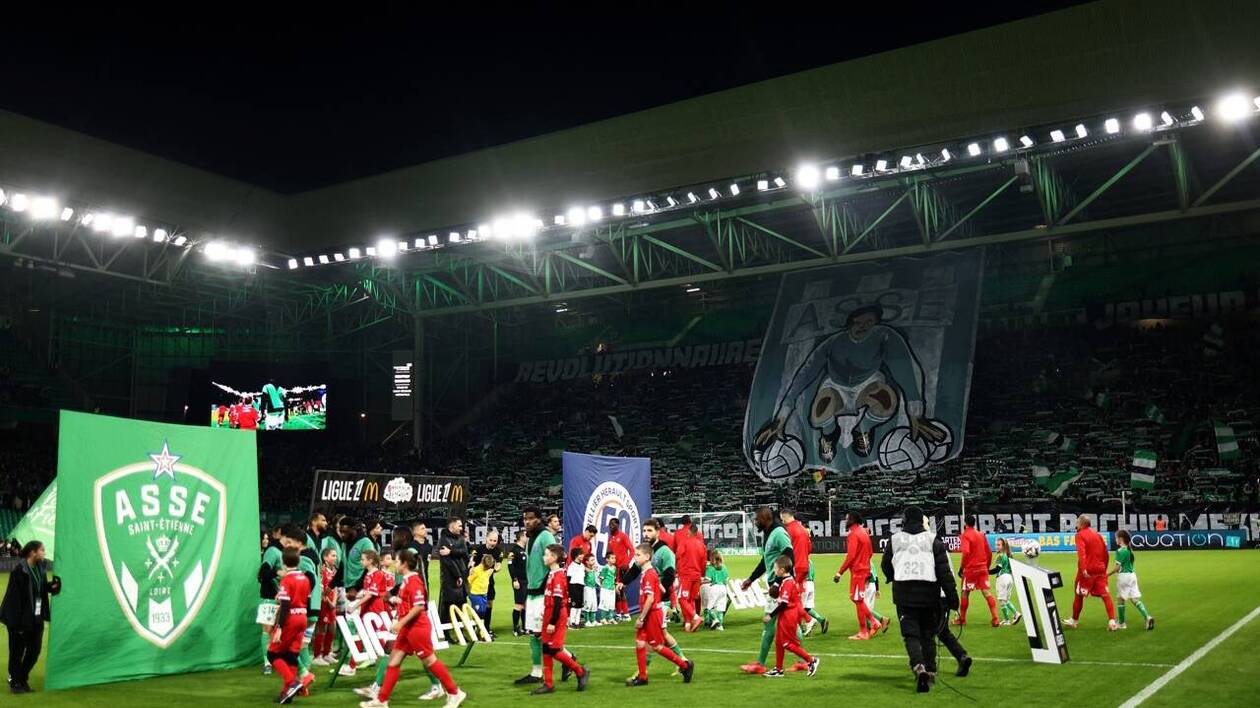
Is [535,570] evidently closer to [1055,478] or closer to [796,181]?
[796,181]

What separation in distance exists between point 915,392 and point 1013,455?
422 centimetres

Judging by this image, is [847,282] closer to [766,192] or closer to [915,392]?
[915,392]

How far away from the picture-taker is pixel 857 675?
1249cm

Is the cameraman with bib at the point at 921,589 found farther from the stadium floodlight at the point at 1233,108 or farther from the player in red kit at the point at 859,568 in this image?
the stadium floodlight at the point at 1233,108

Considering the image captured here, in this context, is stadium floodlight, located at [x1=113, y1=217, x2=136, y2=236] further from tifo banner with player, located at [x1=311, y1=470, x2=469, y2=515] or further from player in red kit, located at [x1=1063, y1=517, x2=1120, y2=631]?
player in red kit, located at [x1=1063, y1=517, x2=1120, y2=631]

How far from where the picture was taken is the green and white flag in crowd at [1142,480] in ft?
117

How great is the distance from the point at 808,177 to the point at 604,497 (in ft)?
45.2

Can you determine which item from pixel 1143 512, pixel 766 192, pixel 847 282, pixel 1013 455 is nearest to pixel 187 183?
pixel 766 192

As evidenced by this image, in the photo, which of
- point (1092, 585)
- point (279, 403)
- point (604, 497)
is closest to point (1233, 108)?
point (1092, 585)

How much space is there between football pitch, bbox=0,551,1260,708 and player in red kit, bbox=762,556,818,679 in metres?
0.23

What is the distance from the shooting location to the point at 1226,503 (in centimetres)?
3356

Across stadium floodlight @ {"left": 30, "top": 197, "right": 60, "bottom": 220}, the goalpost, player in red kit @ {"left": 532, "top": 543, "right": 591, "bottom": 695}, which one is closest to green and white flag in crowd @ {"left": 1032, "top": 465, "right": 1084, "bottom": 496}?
the goalpost

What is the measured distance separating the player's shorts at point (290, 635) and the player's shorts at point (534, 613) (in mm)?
2871

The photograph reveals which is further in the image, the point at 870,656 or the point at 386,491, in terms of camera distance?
the point at 386,491
